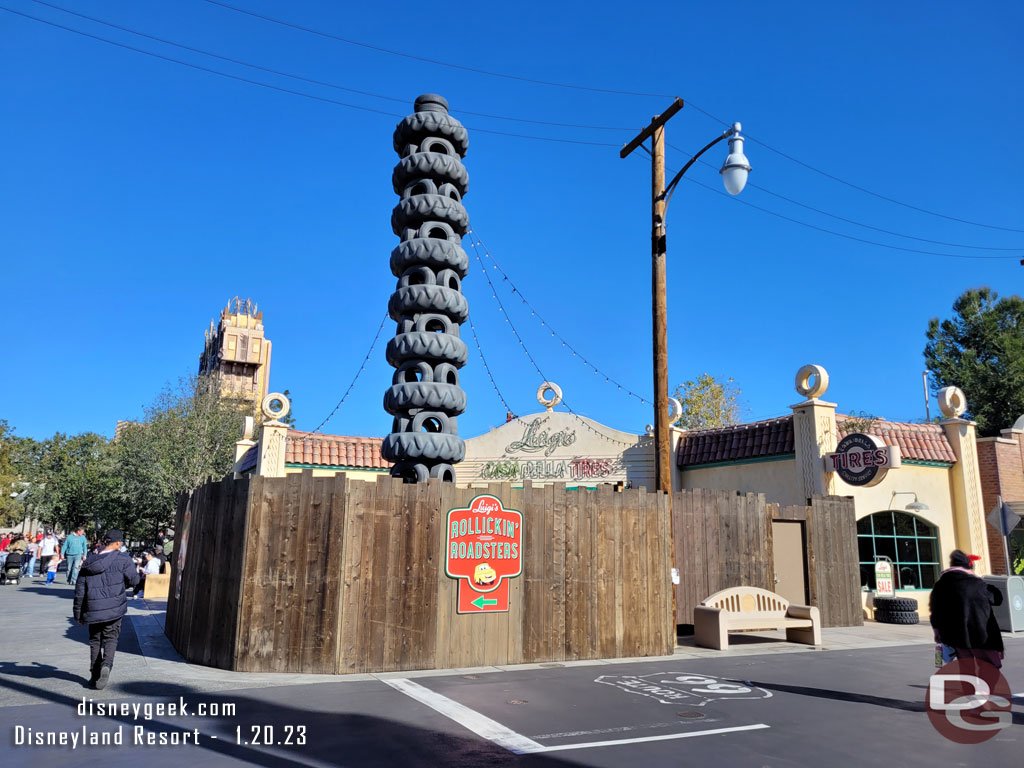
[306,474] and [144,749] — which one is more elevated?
[306,474]

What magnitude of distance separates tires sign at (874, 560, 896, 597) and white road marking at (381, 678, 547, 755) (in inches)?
531

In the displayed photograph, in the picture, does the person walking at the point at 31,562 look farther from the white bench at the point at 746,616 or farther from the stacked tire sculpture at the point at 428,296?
the white bench at the point at 746,616

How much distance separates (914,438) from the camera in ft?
62.6

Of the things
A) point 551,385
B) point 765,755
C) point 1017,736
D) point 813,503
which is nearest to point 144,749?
point 765,755

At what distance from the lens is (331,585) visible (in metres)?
9.47

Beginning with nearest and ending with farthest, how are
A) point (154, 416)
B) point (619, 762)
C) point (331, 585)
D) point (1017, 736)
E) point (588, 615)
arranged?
point (619, 762)
point (1017, 736)
point (331, 585)
point (588, 615)
point (154, 416)

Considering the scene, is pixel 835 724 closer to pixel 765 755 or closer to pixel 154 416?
pixel 765 755

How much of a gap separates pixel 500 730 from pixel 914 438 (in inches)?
643

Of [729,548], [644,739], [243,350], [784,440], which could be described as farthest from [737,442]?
[243,350]

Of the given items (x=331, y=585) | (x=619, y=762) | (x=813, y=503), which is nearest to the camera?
(x=619, y=762)

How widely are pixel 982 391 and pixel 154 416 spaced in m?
41.4

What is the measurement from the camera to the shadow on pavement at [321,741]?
5645 millimetres

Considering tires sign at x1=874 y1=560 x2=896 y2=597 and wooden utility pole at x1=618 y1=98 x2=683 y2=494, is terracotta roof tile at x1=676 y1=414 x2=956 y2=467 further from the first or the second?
wooden utility pole at x1=618 y1=98 x2=683 y2=494

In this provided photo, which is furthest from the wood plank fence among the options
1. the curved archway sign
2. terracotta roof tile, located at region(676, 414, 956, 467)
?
terracotta roof tile, located at region(676, 414, 956, 467)
